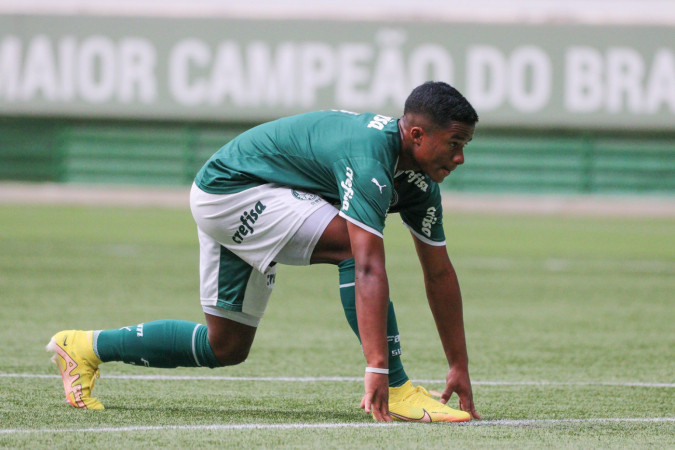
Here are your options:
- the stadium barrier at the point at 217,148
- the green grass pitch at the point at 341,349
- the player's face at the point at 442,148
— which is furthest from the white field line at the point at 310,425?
the stadium barrier at the point at 217,148

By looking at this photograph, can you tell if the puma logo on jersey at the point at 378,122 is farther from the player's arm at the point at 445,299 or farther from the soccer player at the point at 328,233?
the player's arm at the point at 445,299

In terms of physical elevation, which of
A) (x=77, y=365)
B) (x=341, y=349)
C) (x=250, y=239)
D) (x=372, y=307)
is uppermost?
(x=250, y=239)

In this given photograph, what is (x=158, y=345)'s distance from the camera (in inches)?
176

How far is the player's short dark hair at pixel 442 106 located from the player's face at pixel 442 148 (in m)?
0.03

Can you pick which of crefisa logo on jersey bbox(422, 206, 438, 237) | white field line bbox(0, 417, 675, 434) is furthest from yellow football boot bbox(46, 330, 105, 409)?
crefisa logo on jersey bbox(422, 206, 438, 237)

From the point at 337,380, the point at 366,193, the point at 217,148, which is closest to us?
the point at 366,193

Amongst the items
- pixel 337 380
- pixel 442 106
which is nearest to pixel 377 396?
pixel 442 106

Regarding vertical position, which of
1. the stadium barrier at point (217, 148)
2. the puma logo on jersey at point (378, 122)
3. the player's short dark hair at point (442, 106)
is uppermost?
the player's short dark hair at point (442, 106)

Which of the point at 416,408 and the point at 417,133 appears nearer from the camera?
the point at 417,133

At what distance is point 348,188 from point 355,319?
54cm

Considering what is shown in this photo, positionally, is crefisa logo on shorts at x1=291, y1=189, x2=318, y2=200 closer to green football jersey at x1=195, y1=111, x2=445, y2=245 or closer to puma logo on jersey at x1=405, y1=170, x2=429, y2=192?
green football jersey at x1=195, y1=111, x2=445, y2=245

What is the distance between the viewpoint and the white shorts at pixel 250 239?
160 inches

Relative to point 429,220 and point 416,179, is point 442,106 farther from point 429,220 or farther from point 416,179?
point 429,220

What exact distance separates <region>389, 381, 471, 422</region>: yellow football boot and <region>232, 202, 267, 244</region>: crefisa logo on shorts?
859 millimetres
